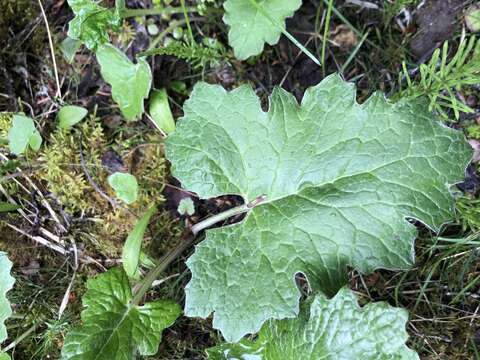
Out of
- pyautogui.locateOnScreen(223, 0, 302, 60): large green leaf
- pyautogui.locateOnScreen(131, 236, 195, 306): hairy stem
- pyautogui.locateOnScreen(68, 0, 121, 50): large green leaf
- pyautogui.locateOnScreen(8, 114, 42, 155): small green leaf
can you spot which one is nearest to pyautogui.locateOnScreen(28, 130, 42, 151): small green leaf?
pyautogui.locateOnScreen(8, 114, 42, 155): small green leaf

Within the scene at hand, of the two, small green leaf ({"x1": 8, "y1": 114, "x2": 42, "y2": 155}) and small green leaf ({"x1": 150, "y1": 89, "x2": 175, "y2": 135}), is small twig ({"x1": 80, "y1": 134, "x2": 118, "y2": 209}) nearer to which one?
small green leaf ({"x1": 8, "y1": 114, "x2": 42, "y2": 155})

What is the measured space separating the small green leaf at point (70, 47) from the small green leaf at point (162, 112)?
52 cm

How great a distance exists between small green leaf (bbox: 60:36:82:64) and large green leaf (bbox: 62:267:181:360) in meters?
1.23

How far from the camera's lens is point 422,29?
9.98 ft

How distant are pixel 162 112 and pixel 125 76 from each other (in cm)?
27

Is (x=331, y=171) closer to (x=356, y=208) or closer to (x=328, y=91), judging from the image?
(x=356, y=208)

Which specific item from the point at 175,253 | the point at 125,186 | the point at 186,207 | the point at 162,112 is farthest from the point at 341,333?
the point at 162,112

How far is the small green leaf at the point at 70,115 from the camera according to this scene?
3027mm

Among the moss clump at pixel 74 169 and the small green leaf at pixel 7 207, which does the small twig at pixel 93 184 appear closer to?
the moss clump at pixel 74 169

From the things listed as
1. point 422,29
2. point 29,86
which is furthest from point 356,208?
point 29,86

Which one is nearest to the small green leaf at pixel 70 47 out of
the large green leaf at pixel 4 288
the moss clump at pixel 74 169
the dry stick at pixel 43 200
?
the moss clump at pixel 74 169

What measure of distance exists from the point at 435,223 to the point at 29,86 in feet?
7.70

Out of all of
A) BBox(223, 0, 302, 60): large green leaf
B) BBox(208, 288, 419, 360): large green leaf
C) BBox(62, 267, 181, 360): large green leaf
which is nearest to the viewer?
BBox(208, 288, 419, 360): large green leaf

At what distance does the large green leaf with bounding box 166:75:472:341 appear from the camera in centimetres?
243
